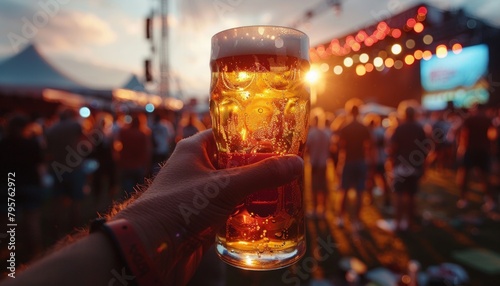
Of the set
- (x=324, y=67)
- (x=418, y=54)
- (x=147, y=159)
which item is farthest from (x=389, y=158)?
(x=324, y=67)

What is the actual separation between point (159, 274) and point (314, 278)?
260cm

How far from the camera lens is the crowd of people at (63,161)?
11.6ft

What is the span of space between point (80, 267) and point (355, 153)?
4.29 m

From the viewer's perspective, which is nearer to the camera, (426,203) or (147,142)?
(147,142)

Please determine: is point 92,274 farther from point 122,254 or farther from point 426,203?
point 426,203

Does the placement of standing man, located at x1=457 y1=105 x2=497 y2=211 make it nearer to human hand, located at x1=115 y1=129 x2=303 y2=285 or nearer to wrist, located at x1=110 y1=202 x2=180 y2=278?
human hand, located at x1=115 y1=129 x2=303 y2=285

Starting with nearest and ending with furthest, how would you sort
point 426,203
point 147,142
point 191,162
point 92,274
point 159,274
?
point 92,274
point 159,274
point 191,162
point 147,142
point 426,203

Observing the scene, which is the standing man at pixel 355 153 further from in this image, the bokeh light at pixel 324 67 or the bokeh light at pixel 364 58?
the bokeh light at pixel 324 67

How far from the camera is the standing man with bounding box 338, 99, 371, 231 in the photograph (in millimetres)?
4539

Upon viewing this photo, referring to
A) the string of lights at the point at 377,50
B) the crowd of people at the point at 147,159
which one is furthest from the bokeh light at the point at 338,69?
the crowd of people at the point at 147,159

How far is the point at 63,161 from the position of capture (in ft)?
13.9

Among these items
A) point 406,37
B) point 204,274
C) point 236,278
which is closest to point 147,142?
point 236,278

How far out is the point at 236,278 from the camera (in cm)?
307

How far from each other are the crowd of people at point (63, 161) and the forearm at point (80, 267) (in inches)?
82.0
